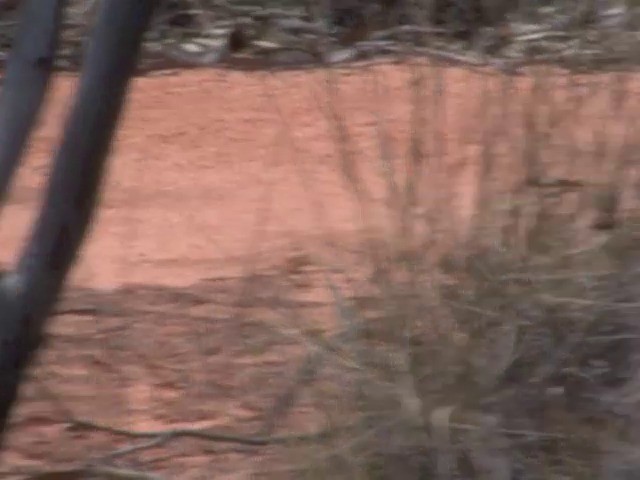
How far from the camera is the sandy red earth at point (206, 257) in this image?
3496 mm

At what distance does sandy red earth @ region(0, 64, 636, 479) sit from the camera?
3.50 m

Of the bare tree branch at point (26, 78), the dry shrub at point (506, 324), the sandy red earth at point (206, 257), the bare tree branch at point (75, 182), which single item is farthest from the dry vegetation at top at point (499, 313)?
the bare tree branch at point (26, 78)

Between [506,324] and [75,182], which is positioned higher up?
[75,182]

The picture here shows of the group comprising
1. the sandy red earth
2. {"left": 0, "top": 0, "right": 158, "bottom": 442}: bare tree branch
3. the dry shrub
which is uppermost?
{"left": 0, "top": 0, "right": 158, "bottom": 442}: bare tree branch

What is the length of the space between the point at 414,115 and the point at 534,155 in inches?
13.3

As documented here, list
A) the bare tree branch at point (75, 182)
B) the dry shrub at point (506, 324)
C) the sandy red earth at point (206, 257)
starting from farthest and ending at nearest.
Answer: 1. the sandy red earth at point (206, 257)
2. the dry shrub at point (506, 324)
3. the bare tree branch at point (75, 182)

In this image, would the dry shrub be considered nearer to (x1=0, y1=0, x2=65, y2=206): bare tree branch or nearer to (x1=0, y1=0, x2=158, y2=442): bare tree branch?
(x1=0, y1=0, x2=158, y2=442): bare tree branch

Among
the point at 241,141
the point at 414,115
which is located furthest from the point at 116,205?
the point at 414,115

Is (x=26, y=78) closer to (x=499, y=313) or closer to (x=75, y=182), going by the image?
(x=75, y=182)

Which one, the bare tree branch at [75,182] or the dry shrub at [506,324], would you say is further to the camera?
the dry shrub at [506,324]

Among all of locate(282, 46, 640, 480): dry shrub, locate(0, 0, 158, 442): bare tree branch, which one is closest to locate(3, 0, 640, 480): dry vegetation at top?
locate(282, 46, 640, 480): dry shrub

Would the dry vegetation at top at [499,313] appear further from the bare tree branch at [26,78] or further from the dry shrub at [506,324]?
the bare tree branch at [26,78]

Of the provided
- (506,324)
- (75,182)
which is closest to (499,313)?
(506,324)

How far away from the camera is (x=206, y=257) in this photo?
17.3ft
